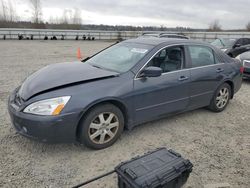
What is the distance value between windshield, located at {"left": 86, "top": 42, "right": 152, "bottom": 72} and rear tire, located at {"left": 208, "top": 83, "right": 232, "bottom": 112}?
6.05 ft

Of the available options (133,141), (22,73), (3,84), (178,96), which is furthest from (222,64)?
(22,73)

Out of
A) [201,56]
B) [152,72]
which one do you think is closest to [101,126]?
[152,72]

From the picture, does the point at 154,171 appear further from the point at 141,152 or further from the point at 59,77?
the point at 59,77

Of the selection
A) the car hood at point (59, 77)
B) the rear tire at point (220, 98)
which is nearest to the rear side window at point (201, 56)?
the rear tire at point (220, 98)

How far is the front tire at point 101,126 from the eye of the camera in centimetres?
273

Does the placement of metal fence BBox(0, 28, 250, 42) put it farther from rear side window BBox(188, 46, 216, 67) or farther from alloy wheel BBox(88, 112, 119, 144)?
alloy wheel BBox(88, 112, 119, 144)

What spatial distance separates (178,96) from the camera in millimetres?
3543

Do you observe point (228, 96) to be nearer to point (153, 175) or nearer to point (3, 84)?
point (153, 175)

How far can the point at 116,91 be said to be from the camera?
2848 mm

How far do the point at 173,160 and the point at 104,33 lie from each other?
100 ft

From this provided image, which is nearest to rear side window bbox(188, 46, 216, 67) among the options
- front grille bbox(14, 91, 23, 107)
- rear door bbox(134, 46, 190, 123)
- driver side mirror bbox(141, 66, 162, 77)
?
rear door bbox(134, 46, 190, 123)

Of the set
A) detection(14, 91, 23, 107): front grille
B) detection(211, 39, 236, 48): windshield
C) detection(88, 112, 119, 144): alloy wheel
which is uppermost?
detection(211, 39, 236, 48): windshield

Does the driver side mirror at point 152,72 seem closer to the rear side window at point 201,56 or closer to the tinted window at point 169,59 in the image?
the tinted window at point 169,59

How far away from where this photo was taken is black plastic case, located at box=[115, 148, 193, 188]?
1.78 meters
